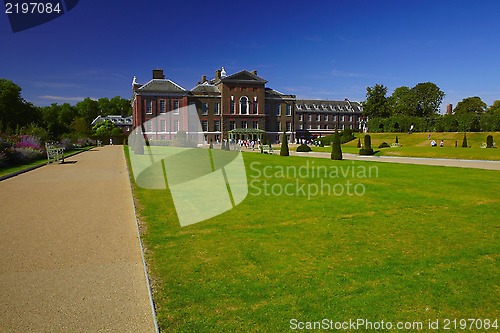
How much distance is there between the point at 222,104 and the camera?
66312mm

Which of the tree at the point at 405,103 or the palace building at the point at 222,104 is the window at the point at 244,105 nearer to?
the palace building at the point at 222,104

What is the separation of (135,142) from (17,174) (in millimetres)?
15548

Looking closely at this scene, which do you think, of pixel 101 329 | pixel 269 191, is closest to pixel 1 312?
pixel 101 329

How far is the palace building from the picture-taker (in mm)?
63719

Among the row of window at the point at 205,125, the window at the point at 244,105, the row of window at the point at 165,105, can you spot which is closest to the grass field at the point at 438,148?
the row of window at the point at 205,125

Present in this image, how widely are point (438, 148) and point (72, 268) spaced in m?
33.6

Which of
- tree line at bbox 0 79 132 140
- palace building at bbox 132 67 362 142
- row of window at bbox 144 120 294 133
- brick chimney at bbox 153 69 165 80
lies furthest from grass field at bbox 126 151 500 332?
brick chimney at bbox 153 69 165 80

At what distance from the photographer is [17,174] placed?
55.1 feet

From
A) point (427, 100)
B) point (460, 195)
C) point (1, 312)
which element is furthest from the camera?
point (427, 100)

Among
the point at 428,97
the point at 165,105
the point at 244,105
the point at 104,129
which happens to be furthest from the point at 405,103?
the point at 104,129

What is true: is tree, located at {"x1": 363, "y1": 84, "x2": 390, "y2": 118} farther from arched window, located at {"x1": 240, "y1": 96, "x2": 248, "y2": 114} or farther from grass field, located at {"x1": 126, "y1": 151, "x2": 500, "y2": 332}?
grass field, located at {"x1": 126, "y1": 151, "x2": 500, "y2": 332}

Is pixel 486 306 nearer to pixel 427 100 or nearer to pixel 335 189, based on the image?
pixel 335 189

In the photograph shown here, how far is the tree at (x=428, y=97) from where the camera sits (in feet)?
235

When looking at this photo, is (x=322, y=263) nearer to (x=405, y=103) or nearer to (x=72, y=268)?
(x=72, y=268)
